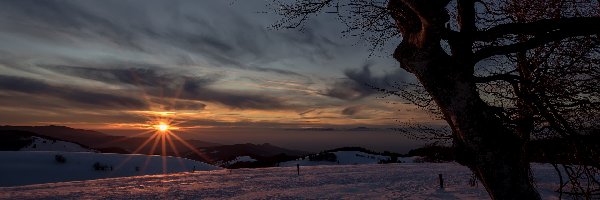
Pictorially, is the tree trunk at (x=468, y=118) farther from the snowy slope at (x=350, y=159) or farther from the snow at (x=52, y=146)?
the snow at (x=52, y=146)

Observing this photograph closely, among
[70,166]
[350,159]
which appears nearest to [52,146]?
[70,166]

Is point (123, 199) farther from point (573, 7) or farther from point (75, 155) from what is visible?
point (75, 155)

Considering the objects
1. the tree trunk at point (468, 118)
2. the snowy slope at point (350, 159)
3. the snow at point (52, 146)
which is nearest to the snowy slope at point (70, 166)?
the snowy slope at point (350, 159)

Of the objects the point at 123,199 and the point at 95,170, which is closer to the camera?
the point at 123,199

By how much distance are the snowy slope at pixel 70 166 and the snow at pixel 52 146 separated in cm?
1824

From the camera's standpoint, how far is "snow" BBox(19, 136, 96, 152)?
67875mm

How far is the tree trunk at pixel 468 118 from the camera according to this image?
400cm

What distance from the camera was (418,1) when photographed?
4.27 m

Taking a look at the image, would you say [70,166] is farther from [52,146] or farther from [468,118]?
[468,118]

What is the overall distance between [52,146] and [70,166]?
2763 cm

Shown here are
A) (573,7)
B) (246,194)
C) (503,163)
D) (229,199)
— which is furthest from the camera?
(246,194)

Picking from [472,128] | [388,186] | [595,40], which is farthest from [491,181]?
[388,186]

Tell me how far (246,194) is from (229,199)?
1.97 metres

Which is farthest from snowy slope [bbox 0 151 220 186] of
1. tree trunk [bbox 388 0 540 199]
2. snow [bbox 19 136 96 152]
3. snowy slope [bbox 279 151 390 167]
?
tree trunk [bbox 388 0 540 199]
